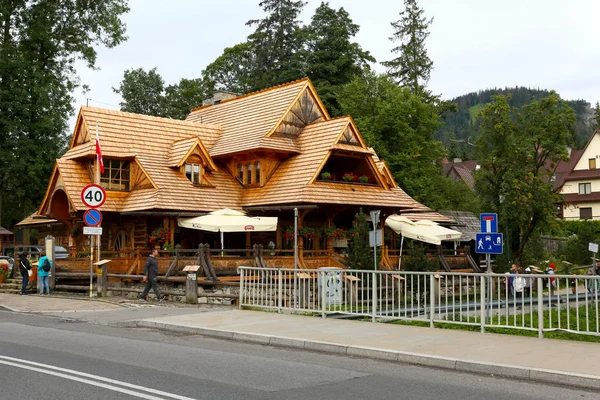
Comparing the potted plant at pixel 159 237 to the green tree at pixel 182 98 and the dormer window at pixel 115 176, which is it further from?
the green tree at pixel 182 98

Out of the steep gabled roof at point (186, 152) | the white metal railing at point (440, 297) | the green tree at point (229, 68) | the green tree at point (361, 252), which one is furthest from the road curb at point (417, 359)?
the green tree at point (229, 68)

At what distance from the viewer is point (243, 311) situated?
18.7 m

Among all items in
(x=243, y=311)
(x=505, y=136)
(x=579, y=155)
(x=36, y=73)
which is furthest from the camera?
(x=579, y=155)

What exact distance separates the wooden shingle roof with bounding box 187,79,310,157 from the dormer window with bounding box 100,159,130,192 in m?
4.57

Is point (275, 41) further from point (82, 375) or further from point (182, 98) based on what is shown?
point (82, 375)

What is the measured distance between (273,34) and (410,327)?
158 ft

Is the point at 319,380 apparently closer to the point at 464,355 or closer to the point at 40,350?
the point at 464,355

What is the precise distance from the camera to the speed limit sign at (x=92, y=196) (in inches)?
829

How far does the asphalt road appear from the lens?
835cm

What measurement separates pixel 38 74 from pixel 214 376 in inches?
1560

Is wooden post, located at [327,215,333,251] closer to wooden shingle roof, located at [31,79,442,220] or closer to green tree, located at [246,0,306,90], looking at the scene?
wooden shingle roof, located at [31,79,442,220]

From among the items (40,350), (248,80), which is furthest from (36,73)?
(40,350)

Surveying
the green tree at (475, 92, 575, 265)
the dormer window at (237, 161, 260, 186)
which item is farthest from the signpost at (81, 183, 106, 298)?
the green tree at (475, 92, 575, 265)

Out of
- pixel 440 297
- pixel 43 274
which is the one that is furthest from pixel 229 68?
pixel 440 297
